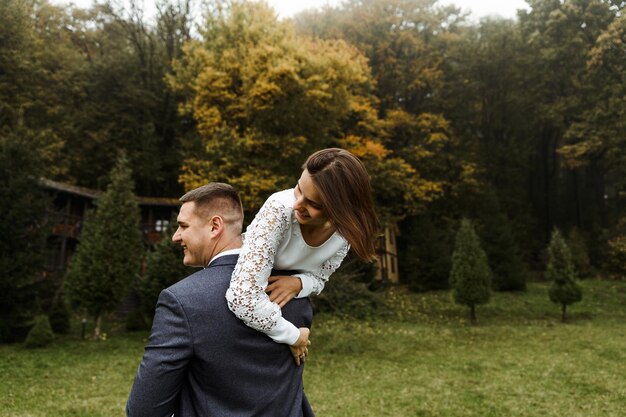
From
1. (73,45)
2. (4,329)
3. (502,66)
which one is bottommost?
(4,329)

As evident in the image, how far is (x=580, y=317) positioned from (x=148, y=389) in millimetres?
23454

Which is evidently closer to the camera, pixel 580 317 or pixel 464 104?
pixel 580 317

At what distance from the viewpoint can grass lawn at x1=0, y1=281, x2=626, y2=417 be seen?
32.1ft

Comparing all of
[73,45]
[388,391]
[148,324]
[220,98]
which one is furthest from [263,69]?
[73,45]

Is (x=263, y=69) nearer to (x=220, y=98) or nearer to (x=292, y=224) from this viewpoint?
(x=220, y=98)

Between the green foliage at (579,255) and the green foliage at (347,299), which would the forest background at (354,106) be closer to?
the green foliage at (579,255)

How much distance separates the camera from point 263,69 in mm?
20875

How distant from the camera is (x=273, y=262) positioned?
235cm

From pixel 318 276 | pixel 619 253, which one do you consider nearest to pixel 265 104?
pixel 619 253

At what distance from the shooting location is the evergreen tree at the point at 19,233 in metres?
16.5

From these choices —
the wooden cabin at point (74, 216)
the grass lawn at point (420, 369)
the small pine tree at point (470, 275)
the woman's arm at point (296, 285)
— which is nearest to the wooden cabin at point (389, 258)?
the grass lawn at point (420, 369)

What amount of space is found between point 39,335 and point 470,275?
598 inches

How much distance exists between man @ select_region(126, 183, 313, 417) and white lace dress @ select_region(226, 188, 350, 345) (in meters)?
0.08

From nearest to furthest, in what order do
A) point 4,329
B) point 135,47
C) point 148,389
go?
point 148,389 < point 4,329 < point 135,47
